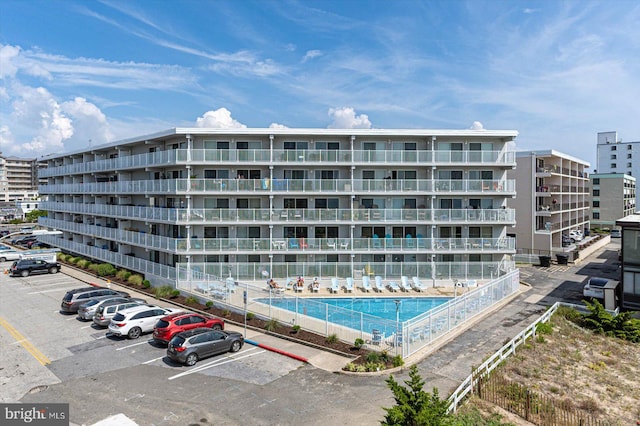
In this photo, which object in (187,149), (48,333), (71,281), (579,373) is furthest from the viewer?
(71,281)

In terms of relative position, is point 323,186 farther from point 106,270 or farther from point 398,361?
point 106,270

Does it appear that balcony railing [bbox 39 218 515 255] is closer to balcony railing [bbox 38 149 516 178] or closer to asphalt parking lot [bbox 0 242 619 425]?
balcony railing [bbox 38 149 516 178]

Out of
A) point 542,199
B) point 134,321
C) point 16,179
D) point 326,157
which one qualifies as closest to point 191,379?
point 134,321

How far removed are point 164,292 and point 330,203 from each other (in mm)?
14377

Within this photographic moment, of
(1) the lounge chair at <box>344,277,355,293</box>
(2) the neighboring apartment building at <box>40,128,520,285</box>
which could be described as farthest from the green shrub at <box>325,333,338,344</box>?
(2) the neighboring apartment building at <box>40,128,520,285</box>

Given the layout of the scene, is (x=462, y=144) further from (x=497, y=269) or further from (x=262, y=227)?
(x=262, y=227)

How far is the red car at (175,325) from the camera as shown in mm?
19806

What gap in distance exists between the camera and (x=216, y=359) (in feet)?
60.6

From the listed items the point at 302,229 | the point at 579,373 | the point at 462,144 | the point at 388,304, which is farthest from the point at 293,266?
the point at 579,373

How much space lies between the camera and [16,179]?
5906 inches

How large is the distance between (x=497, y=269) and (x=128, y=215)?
31890mm

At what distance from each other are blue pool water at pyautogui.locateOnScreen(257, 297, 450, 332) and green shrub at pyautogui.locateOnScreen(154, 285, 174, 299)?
8405 mm

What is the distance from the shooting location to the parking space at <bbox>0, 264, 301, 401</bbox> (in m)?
16.8

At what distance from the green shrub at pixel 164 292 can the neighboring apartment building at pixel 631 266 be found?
3040 cm
